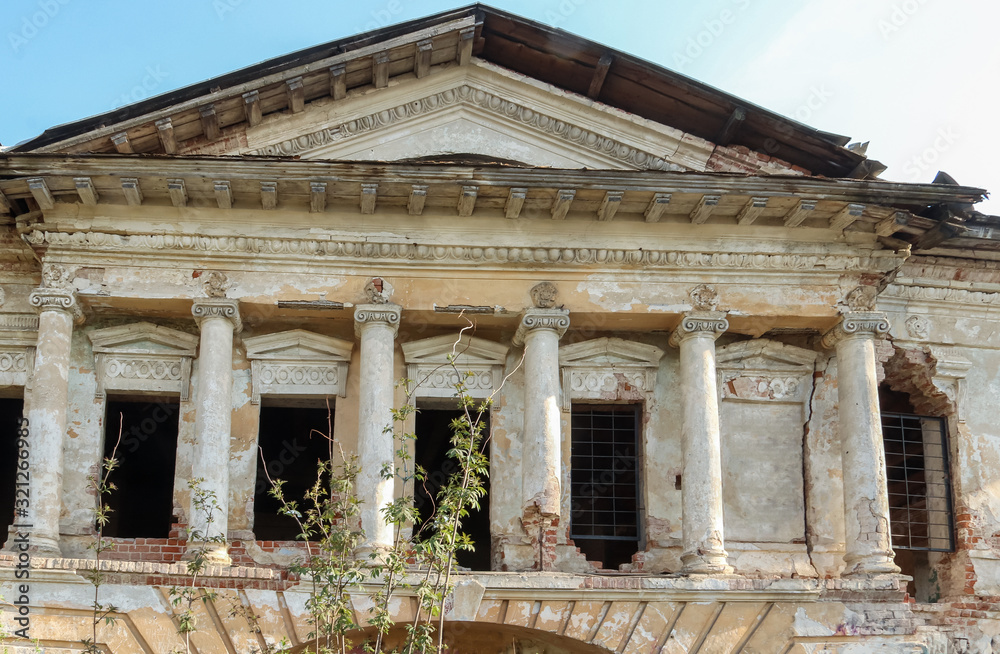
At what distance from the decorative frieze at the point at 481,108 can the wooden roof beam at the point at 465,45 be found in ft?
0.86

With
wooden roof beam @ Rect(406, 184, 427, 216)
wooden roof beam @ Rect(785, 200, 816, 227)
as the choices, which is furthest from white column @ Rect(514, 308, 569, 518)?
wooden roof beam @ Rect(785, 200, 816, 227)

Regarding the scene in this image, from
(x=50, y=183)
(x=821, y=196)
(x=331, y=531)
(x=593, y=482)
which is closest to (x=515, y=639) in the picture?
(x=593, y=482)

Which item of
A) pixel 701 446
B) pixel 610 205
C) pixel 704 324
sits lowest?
pixel 701 446

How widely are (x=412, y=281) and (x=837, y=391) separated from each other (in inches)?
169

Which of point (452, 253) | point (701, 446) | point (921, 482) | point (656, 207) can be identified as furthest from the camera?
point (921, 482)

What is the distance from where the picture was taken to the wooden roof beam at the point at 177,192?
11.1 metres

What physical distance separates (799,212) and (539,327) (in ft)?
8.77

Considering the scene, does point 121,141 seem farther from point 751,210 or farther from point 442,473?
point 751,210

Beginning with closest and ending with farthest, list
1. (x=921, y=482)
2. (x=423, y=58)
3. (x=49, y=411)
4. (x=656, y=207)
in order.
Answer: (x=49, y=411) < (x=656, y=207) < (x=423, y=58) < (x=921, y=482)

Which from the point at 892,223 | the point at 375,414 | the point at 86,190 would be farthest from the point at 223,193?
the point at 892,223

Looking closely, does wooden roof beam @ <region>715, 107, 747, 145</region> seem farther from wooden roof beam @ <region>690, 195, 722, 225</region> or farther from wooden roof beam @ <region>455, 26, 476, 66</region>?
wooden roof beam @ <region>455, 26, 476, 66</region>

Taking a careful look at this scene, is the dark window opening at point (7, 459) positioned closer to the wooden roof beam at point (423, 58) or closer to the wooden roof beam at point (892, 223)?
the wooden roof beam at point (423, 58)

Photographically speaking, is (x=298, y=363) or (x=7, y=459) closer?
(x=298, y=363)

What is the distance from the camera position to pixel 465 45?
12.4 metres
